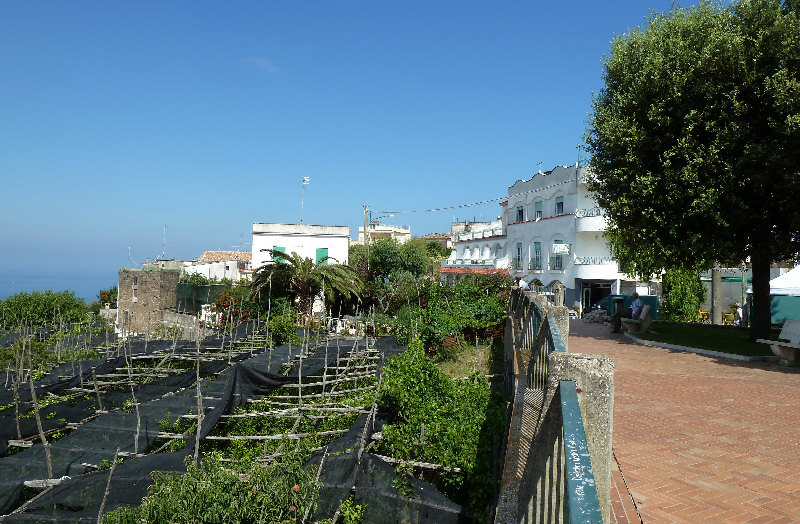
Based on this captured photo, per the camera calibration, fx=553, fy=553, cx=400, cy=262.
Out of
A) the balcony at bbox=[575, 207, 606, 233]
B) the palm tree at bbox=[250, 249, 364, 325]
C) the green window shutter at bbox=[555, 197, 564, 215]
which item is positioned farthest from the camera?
the green window shutter at bbox=[555, 197, 564, 215]

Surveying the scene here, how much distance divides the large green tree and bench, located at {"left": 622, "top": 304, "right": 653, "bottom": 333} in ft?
7.43

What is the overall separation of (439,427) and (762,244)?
29.6 feet

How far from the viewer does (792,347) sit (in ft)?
32.8

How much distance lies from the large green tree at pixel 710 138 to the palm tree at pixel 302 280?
13517 millimetres

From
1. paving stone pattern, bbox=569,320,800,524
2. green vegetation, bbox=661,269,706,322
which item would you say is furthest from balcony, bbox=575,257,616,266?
paving stone pattern, bbox=569,320,800,524

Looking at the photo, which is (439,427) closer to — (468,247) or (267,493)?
(267,493)

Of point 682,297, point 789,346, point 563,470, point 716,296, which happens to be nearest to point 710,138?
point 789,346

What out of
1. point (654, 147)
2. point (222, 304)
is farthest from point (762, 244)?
point (222, 304)

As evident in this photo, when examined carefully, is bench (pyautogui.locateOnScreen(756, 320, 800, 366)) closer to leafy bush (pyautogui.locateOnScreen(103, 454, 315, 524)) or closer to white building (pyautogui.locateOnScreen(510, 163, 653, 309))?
leafy bush (pyautogui.locateOnScreen(103, 454, 315, 524))

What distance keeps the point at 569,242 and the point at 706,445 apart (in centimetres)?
2549

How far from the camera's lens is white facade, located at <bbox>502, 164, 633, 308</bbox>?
28.9 meters

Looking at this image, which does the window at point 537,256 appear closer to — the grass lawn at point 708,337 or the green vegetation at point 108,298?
the grass lawn at point 708,337

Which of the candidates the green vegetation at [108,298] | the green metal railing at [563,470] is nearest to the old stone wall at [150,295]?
the green vegetation at [108,298]

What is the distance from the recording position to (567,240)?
30.2m
